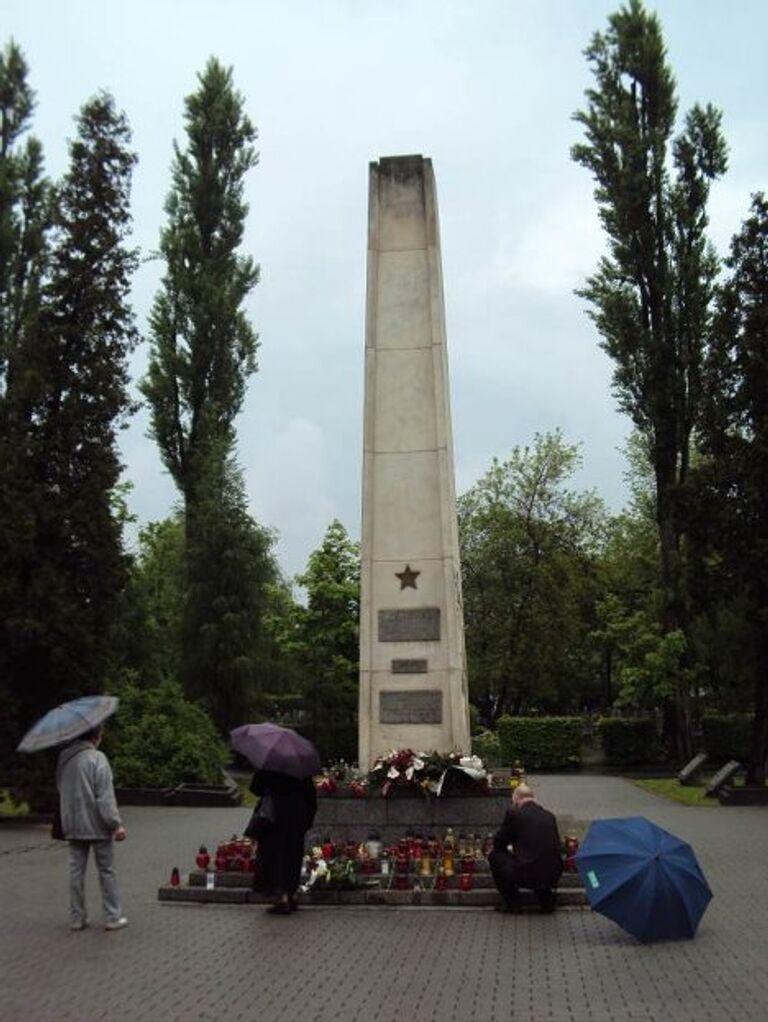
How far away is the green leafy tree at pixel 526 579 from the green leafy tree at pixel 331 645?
5.88 metres

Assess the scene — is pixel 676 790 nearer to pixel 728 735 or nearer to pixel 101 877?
pixel 728 735

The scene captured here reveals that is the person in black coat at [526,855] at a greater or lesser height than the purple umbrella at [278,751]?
lesser

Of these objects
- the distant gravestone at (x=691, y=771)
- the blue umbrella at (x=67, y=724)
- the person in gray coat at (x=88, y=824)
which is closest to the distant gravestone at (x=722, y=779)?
the distant gravestone at (x=691, y=771)

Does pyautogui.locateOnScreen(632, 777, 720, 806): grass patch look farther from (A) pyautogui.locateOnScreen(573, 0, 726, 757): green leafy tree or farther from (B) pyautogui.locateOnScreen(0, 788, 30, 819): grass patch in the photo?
(B) pyautogui.locateOnScreen(0, 788, 30, 819): grass patch

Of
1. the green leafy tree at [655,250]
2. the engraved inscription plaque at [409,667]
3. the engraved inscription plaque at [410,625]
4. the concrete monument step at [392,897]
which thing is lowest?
the concrete monument step at [392,897]

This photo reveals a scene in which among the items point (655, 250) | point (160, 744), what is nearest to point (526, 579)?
point (655, 250)

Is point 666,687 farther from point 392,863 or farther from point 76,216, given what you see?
point 392,863

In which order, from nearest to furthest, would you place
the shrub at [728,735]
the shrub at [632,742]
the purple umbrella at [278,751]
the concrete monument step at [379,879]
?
the purple umbrella at [278,751] < the concrete monument step at [379,879] < the shrub at [728,735] < the shrub at [632,742]

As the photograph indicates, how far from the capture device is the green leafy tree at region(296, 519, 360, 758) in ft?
123

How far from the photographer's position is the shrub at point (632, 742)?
36656mm

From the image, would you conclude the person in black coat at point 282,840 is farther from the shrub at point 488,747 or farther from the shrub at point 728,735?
the shrub at point 728,735

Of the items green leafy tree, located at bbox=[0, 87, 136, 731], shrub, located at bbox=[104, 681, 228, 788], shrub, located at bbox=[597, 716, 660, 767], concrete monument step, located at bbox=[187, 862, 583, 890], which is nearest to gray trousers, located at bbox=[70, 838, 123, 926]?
concrete monument step, located at bbox=[187, 862, 583, 890]

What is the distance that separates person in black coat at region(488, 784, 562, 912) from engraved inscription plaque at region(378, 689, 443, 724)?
2.93 meters

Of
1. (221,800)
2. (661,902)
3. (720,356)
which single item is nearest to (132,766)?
(221,800)
